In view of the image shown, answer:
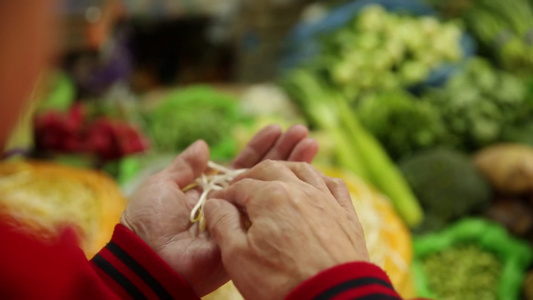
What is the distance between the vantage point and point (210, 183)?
0.86 meters

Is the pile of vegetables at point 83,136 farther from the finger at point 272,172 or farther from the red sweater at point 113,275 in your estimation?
the finger at point 272,172

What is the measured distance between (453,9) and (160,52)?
252 centimetres

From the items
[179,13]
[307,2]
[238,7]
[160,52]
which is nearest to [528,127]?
[307,2]

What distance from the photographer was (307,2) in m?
3.42

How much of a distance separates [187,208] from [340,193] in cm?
29

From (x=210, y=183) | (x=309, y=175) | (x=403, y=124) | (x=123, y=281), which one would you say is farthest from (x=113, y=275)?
(x=403, y=124)

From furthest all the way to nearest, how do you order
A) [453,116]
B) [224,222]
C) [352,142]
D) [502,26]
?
[502,26]
[453,116]
[352,142]
[224,222]

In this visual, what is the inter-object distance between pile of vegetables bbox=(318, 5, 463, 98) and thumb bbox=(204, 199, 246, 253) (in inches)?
69.3

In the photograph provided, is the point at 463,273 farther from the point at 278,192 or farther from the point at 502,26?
the point at 502,26

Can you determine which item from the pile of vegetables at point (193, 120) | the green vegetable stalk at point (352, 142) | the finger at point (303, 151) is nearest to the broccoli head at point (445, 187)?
the green vegetable stalk at point (352, 142)

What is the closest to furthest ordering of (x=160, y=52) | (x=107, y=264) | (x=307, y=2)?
(x=107, y=264), (x=307, y=2), (x=160, y=52)

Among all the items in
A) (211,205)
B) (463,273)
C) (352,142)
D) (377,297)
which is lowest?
(463,273)

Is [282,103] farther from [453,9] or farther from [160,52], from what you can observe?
[160,52]

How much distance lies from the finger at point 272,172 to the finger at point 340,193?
72mm
